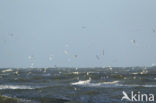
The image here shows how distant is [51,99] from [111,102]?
19.0 ft

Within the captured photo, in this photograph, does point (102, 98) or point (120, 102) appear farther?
point (102, 98)

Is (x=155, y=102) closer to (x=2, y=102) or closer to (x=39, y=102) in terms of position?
(x=39, y=102)

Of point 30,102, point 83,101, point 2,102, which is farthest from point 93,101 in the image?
point 2,102

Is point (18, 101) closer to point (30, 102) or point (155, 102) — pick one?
point (30, 102)

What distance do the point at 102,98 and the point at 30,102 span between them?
25.5ft

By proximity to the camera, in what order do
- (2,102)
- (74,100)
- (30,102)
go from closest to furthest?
(2,102) → (30,102) → (74,100)

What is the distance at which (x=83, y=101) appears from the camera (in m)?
33.0

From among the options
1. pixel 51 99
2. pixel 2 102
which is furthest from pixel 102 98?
pixel 2 102

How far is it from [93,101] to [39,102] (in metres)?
4.90

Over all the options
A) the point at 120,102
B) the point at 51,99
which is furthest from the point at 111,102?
the point at 51,99

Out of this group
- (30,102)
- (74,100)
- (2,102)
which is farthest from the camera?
(74,100)

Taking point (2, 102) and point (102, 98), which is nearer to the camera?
point (2, 102)

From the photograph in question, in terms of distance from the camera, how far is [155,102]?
3030 centimetres

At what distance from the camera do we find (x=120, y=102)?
3203 cm
